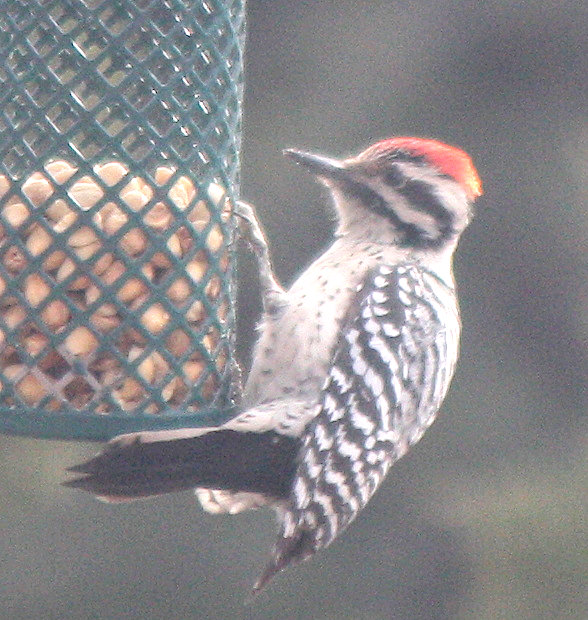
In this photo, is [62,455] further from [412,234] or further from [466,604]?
[412,234]

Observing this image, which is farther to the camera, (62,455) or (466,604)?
(466,604)

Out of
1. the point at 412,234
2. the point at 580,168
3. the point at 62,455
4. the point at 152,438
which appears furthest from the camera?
the point at 580,168

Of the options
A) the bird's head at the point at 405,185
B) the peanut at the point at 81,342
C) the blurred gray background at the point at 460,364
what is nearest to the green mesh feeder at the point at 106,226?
the peanut at the point at 81,342

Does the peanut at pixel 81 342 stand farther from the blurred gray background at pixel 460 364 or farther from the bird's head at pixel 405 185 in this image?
the blurred gray background at pixel 460 364

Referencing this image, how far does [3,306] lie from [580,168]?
4.19 meters

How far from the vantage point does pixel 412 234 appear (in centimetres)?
435

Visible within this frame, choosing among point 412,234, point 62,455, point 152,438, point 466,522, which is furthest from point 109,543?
point 152,438

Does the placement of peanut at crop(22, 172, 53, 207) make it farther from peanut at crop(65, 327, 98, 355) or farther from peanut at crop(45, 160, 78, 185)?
peanut at crop(65, 327, 98, 355)

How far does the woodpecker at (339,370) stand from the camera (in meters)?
3.62

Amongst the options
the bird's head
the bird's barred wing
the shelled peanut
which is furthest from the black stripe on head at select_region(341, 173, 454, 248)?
the shelled peanut

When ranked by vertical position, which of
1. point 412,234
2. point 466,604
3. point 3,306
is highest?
point 3,306

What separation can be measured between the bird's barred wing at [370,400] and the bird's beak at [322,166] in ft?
0.97

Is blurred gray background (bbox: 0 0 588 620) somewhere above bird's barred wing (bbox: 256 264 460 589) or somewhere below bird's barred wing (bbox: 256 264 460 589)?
below

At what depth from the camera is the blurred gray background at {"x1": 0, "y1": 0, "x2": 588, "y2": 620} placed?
7.21 meters
